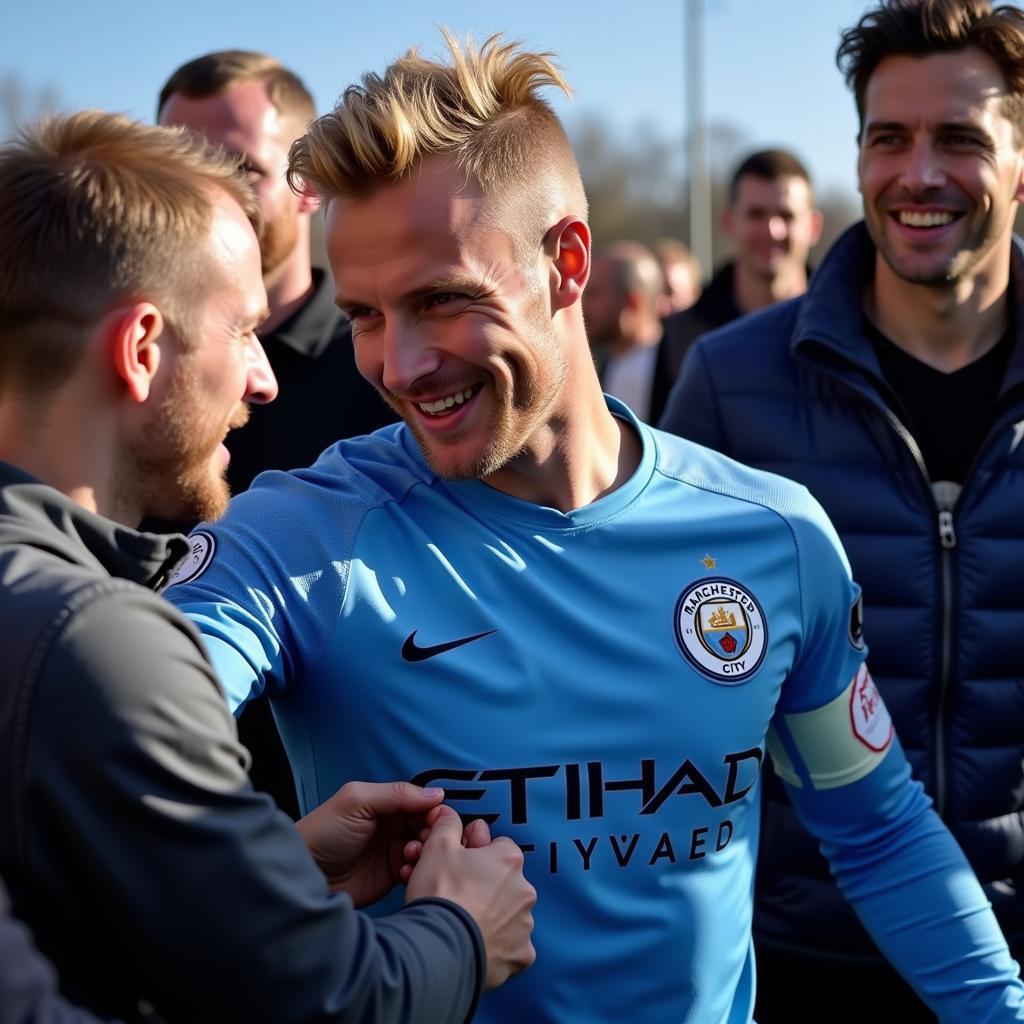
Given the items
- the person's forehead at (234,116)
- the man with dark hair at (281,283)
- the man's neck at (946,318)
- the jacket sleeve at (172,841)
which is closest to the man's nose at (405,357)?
the jacket sleeve at (172,841)

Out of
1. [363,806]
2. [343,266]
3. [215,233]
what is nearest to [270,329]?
[343,266]

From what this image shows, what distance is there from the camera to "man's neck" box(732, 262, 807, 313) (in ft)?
21.8

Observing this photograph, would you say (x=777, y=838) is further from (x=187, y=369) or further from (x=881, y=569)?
(x=187, y=369)

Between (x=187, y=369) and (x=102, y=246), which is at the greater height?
(x=102, y=246)

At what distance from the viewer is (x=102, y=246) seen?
5.50 feet

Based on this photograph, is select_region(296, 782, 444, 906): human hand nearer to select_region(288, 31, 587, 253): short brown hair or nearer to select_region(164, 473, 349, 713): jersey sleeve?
select_region(164, 473, 349, 713): jersey sleeve

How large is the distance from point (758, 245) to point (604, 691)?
511 cm

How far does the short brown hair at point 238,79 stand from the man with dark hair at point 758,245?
2567 mm

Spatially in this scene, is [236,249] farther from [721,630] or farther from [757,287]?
[757,287]

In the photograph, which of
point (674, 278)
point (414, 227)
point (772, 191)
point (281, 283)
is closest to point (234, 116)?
point (281, 283)

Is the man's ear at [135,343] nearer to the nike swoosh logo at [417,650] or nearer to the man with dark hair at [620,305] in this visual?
the nike swoosh logo at [417,650]

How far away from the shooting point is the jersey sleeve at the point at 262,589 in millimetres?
1882

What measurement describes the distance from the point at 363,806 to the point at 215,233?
820 millimetres

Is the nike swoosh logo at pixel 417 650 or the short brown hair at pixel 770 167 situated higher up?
the short brown hair at pixel 770 167
